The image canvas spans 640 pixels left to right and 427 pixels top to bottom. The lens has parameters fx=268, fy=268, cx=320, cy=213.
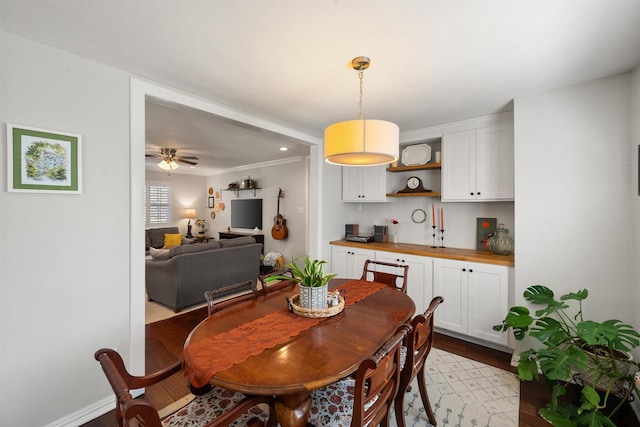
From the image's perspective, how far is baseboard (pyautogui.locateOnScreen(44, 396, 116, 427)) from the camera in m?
1.68

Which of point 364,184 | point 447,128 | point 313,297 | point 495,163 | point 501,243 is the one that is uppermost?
point 447,128

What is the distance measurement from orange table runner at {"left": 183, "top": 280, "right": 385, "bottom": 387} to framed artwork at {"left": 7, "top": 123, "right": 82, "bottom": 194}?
1384 millimetres

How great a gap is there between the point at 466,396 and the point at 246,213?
557 cm

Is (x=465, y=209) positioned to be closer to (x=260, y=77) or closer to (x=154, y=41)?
(x=260, y=77)

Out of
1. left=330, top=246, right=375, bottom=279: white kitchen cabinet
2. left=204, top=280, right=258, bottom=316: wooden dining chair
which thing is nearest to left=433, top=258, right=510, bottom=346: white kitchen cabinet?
left=330, top=246, right=375, bottom=279: white kitchen cabinet

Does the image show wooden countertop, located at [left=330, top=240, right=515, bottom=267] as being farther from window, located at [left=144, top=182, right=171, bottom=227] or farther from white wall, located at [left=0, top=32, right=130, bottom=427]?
window, located at [left=144, top=182, right=171, bottom=227]

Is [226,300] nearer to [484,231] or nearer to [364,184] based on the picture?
[364,184]

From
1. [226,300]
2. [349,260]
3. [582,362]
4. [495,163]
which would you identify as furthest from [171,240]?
[582,362]

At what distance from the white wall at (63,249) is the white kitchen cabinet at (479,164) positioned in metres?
3.09

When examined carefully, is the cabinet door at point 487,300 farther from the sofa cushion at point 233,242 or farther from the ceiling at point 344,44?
the sofa cushion at point 233,242

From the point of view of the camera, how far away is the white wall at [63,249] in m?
1.53

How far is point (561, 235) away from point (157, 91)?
11.2 ft

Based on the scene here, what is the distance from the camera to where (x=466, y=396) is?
6.45ft

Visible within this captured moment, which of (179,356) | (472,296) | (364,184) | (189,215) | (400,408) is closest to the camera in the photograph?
(400,408)
